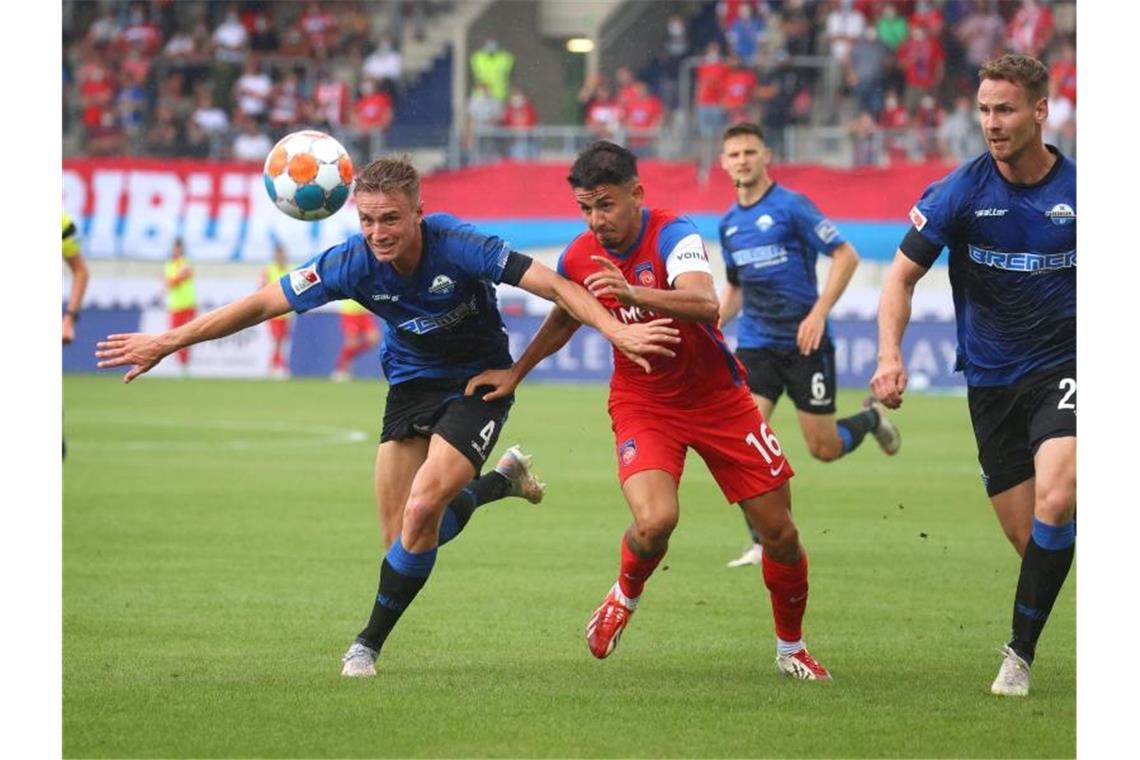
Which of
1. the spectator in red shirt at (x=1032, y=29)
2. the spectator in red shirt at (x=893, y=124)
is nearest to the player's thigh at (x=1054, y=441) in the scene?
the spectator in red shirt at (x=893, y=124)

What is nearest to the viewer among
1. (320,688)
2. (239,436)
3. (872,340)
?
(320,688)

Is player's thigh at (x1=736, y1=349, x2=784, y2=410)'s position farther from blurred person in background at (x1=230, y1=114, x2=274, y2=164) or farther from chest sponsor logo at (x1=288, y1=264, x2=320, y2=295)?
blurred person in background at (x1=230, y1=114, x2=274, y2=164)

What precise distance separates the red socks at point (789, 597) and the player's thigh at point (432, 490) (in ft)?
4.61

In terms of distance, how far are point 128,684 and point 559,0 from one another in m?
30.8

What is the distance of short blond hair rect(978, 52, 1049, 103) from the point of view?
7.01 m

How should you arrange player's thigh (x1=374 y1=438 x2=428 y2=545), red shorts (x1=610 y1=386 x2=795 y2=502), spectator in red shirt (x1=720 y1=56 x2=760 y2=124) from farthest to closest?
spectator in red shirt (x1=720 y1=56 x2=760 y2=124) < player's thigh (x1=374 y1=438 x2=428 y2=545) < red shorts (x1=610 y1=386 x2=795 y2=502)

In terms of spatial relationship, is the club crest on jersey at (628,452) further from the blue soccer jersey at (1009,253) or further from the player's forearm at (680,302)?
the blue soccer jersey at (1009,253)

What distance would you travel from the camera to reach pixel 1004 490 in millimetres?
7691

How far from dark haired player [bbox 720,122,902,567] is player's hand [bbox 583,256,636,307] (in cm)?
502

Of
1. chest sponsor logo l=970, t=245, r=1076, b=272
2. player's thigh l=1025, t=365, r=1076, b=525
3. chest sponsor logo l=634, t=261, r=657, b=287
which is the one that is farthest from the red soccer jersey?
player's thigh l=1025, t=365, r=1076, b=525

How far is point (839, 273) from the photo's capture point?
11.8m
